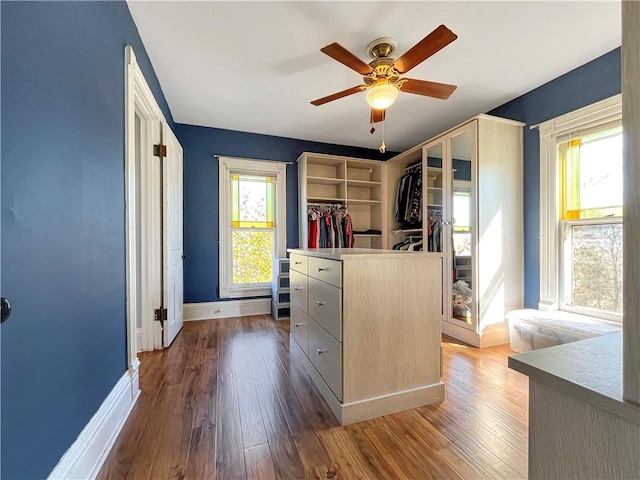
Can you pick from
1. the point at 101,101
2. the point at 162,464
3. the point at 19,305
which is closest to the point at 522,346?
the point at 162,464

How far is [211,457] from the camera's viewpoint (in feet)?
4.02

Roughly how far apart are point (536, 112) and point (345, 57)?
2.10 metres

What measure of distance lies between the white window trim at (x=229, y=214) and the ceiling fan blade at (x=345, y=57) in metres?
2.10

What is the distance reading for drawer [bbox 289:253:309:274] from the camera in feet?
6.72

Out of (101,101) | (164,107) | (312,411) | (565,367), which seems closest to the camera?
(565,367)

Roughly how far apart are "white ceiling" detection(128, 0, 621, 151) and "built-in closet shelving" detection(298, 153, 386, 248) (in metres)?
0.85

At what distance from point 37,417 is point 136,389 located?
96 cm

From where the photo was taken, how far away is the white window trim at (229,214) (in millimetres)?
3551

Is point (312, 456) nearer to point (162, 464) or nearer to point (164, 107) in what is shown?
point (162, 464)

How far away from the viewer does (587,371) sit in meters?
0.45

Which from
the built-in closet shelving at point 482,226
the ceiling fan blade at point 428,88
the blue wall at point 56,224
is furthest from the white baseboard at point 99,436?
the ceiling fan blade at point 428,88

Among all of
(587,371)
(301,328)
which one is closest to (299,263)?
(301,328)

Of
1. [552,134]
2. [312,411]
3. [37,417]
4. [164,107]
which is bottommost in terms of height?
[312,411]

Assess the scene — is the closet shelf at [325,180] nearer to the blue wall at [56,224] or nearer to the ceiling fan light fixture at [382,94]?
the ceiling fan light fixture at [382,94]
